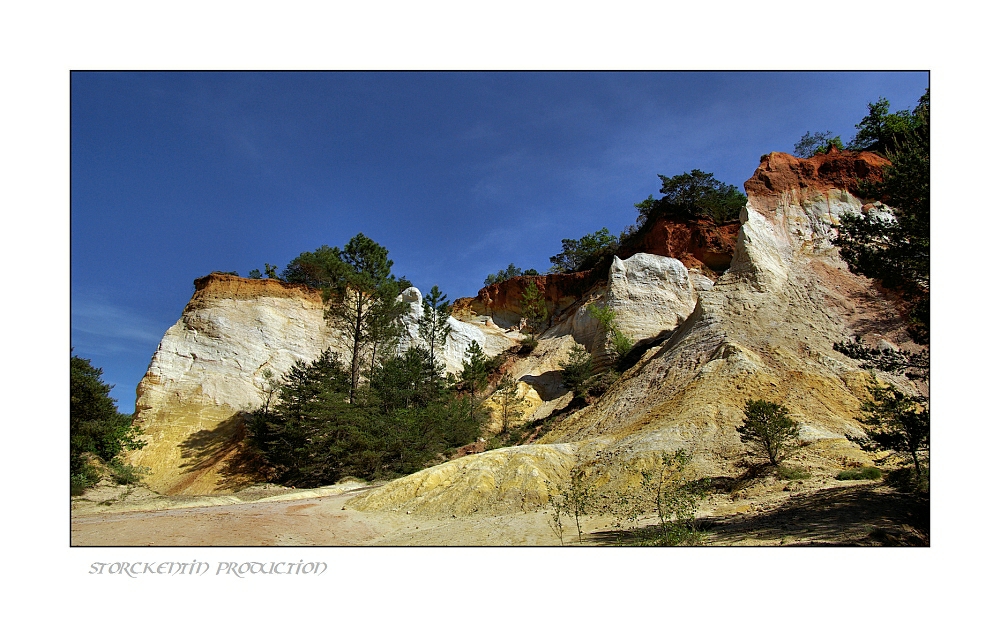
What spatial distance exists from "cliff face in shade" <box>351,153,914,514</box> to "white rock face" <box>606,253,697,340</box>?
11.7 meters

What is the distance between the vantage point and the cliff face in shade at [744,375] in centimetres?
1413

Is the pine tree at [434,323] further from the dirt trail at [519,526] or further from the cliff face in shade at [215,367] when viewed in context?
the dirt trail at [519,526]

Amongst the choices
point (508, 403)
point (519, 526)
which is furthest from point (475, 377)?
point (519, 526)

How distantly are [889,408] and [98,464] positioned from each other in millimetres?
25509

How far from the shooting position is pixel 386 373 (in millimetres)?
29719

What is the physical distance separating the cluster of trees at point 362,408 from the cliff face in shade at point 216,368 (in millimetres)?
1851

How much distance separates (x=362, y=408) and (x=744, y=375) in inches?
698

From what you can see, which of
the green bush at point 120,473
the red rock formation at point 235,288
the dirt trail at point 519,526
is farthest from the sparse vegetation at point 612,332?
the green bush at point 120,473

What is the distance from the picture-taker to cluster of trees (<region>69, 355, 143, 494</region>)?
1795cm

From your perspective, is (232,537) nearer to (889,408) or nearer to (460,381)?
(889,408)

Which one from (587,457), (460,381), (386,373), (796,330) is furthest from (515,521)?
(460,381)

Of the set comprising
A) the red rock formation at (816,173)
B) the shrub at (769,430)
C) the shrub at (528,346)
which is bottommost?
the shrub at (769,430)

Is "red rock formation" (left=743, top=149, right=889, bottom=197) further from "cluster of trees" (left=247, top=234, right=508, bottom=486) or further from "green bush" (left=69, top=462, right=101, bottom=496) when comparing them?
"green bush" (left=69, top=462, right=101, bottom=496)

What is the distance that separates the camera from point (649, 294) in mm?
41594
